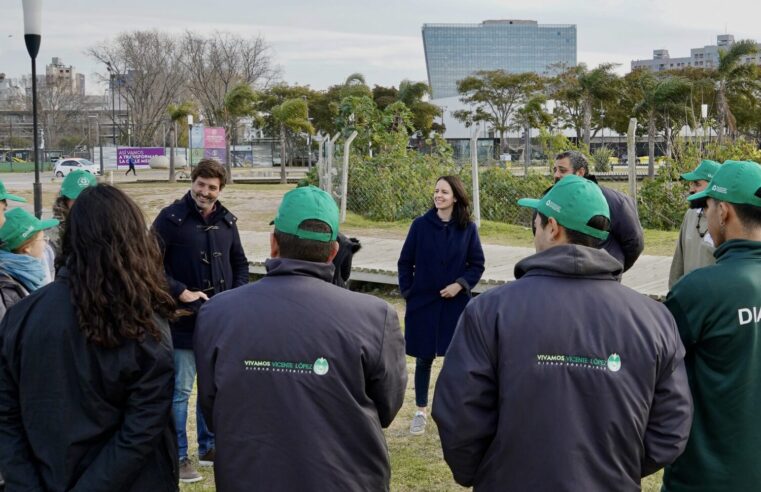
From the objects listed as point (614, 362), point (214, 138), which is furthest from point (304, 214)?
point (214, 138)

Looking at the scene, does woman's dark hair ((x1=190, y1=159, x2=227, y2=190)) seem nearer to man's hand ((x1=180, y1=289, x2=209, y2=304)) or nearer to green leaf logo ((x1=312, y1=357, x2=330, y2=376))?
man's hand ((x1=180, y1=289, x2=209, y2=304))

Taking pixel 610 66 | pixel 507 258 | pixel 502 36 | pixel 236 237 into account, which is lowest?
pixel 507 258

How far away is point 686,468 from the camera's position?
9.50 feet

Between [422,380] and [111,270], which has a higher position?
[111,270]

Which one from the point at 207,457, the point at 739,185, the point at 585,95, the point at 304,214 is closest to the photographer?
the point at 304,214

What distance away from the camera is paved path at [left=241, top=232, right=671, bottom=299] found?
9.33m

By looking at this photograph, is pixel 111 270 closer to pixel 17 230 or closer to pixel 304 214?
pixel 304 214

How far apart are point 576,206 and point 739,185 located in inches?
27.2

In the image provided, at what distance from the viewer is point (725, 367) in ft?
9.31

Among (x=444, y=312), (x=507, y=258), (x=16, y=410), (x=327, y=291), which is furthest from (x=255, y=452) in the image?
(x=507, y=258)

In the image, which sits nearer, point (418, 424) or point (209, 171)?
point (209, 171)

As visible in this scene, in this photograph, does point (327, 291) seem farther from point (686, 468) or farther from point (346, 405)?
point (686, 468)

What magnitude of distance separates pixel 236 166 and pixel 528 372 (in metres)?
57.2

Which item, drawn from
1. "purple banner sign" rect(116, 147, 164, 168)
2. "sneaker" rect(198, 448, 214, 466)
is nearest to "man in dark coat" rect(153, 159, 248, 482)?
"sneaker" rect(198, 448, 214, 466)
